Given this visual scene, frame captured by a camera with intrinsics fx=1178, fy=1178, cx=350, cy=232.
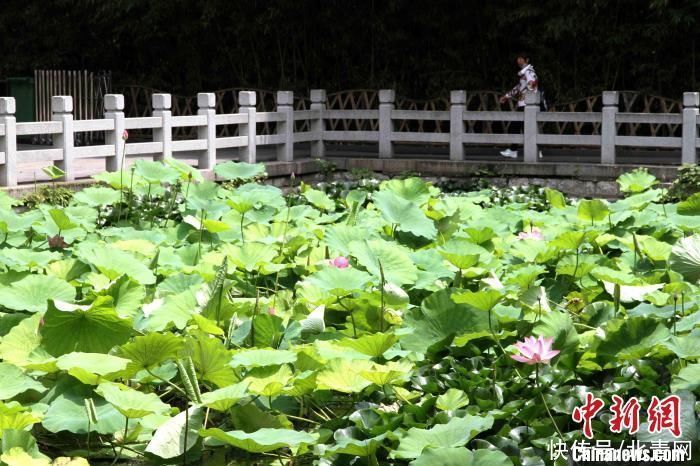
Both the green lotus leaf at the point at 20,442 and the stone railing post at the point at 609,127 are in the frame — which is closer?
the green lotus leaf at the point at 20,442

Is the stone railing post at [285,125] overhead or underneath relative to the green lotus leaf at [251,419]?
overhead

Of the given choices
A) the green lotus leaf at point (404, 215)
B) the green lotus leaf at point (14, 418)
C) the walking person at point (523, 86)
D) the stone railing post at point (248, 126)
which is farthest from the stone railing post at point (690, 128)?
the green lotus leaf at point (14, 418)

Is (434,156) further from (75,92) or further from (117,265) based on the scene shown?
(117,265)

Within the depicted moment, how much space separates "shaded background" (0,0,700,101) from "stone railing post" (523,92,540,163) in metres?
2.18

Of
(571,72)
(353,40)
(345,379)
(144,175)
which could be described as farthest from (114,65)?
(345,379)

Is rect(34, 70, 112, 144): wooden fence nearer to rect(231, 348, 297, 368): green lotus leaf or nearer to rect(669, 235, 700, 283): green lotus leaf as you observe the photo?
rect(669, 235, 700, 283): green lotus leaf

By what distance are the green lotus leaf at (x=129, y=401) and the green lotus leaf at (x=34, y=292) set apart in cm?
80

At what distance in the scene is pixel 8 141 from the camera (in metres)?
9.88

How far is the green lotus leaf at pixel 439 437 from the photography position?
2512 mm

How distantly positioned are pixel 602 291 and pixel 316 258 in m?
1.08

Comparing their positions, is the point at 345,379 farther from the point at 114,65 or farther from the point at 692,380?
the point at 114,65

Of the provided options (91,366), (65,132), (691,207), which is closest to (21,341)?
(91,366)

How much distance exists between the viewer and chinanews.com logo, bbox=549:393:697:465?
2.53m

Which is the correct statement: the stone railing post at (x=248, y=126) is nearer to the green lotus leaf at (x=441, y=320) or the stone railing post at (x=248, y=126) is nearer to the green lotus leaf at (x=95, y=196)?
the green lotus leaf at (x=95, y=196)
